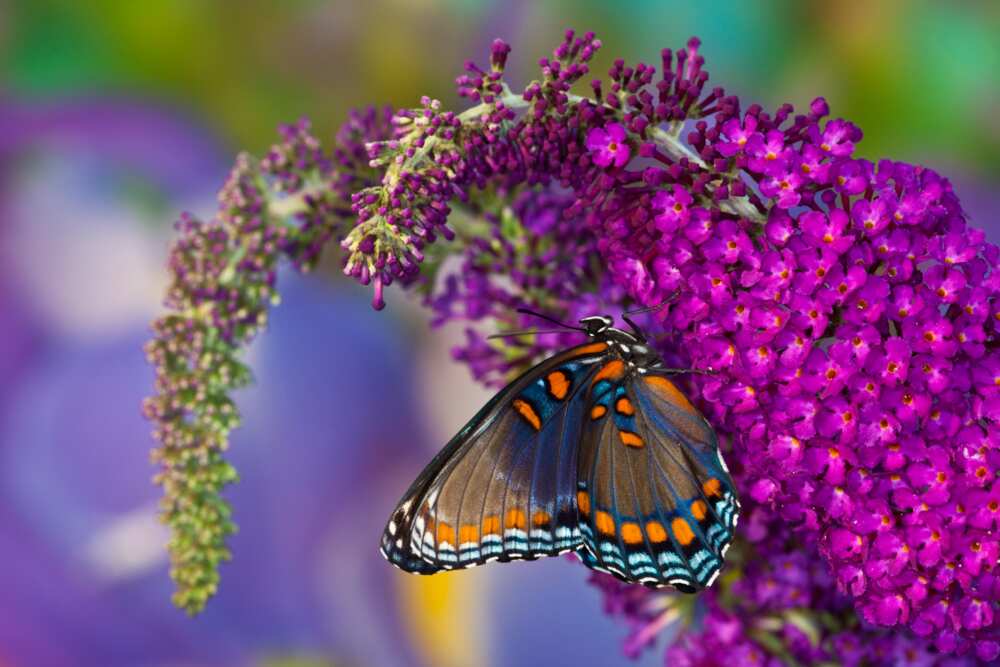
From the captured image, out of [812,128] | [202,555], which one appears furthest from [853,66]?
[202,555]

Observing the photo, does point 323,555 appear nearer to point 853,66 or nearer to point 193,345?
point 193,345

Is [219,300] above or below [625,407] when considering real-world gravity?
above

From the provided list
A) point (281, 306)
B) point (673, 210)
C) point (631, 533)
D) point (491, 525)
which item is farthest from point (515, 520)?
point (281, 306)

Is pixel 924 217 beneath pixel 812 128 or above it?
→ beneath

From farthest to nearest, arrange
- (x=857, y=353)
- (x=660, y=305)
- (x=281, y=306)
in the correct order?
1. (x=281, y=306)
2. (x=660, y=305)
3. (x=857, y=353)

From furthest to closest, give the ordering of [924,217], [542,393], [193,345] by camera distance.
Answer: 1. [193,345]
2. [542,393]
3. [924,217]

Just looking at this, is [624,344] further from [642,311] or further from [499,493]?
[499,493]

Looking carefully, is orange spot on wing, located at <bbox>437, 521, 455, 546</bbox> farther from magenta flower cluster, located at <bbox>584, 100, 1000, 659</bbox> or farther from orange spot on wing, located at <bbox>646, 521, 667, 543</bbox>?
magenta flower cluster, located at <bbox>584, 100, 1000, 659</bbox>

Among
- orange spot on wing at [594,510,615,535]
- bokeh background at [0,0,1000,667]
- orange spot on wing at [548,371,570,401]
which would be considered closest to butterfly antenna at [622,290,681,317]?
orange spot on wing at [548,371,570,401]
